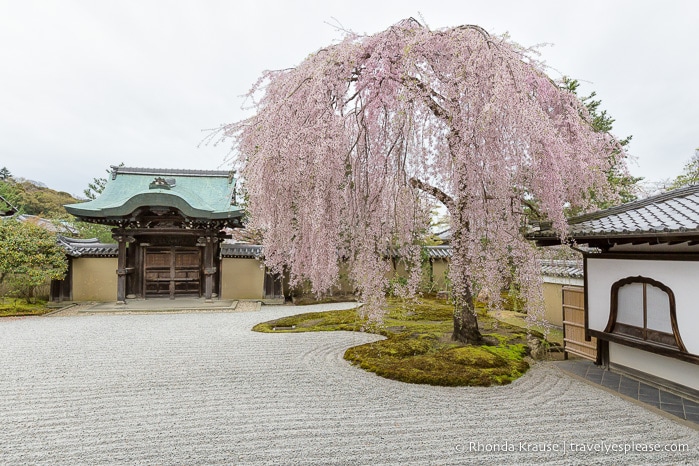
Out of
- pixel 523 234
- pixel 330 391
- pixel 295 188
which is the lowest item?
pixel 330 391

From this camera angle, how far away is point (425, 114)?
5.03m

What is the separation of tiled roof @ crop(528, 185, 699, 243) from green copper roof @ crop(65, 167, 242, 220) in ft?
25.3

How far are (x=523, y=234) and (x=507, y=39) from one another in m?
2.90

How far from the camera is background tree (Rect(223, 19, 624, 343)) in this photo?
14.6 feet

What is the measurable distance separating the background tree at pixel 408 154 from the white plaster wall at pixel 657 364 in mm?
1614

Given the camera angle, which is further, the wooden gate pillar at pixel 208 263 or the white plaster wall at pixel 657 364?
the wooden gate pillar at pixel 208 263

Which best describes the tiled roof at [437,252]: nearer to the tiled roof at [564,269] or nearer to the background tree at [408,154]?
the tiled roof at [564,269]

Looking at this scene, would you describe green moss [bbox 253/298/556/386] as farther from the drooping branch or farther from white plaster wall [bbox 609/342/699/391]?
the drooping branch

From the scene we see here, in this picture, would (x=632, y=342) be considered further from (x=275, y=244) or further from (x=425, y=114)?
(x=275, y=244)

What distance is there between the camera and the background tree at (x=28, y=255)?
965 centimetres

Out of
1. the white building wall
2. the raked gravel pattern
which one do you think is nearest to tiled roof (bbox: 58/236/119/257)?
the raked gravel pattern

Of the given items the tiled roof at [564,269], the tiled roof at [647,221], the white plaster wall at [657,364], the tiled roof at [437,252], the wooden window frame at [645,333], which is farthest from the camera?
the tiled roof at [437,252]

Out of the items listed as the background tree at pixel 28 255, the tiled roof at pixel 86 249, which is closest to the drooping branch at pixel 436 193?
the background tree at pixel 28 255

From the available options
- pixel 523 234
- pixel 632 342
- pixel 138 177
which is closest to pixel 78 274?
pixel 138 177
